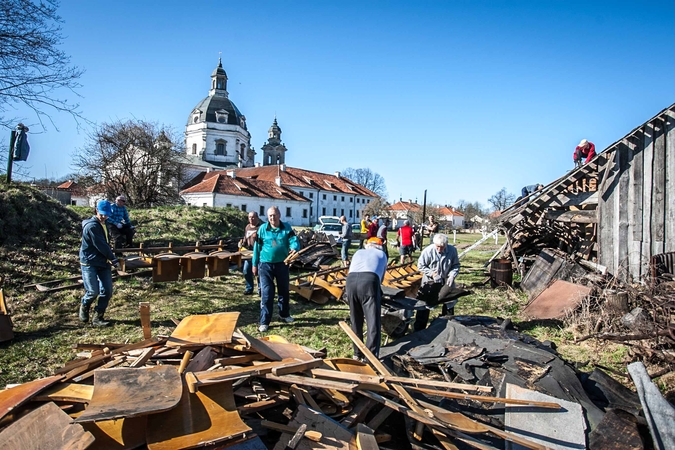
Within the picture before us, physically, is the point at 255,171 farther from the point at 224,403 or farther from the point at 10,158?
the point at 224,403

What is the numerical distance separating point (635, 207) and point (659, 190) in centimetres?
52

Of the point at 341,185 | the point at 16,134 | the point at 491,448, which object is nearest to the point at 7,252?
the point at 16,134

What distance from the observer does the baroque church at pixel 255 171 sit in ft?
172

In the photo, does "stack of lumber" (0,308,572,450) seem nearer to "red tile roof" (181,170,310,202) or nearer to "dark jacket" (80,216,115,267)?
"dark jacket" (80,216,115,267)

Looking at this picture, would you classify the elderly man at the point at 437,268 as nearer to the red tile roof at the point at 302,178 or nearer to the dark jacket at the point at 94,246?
the dark jacket at the point at 94,246

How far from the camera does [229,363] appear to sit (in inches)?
147

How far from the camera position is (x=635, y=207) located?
8625 millimetres

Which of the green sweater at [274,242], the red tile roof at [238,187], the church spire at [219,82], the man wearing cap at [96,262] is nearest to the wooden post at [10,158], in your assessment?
the man wearing cap at [96,262]

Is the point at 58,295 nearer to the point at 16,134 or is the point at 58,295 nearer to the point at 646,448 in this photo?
the point at 16,134

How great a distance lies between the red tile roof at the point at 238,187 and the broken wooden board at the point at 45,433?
42903mm

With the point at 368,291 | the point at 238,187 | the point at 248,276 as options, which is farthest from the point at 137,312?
the point at 238,187

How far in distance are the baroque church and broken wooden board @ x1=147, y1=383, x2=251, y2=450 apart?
45.2 meters

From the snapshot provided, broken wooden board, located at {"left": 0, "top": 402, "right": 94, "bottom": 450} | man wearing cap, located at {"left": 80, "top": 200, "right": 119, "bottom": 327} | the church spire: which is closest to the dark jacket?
man wearing cap, located at {"left": 80, "top": 200, "right": 119, "bottom": 327}

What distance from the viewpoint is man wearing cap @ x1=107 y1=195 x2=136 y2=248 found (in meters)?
10.3
